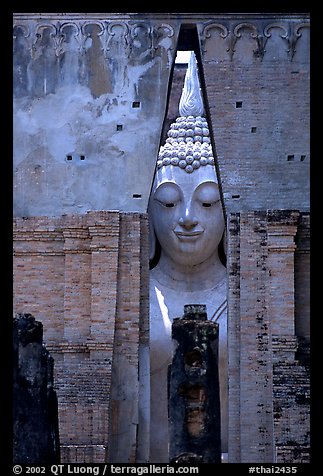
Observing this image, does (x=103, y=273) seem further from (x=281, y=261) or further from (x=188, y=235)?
(x=188, y=235)

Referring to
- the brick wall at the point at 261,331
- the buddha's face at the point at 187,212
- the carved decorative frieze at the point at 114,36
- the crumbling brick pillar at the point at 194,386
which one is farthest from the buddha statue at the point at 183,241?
the crumbling brick pillar at the point at 194,386

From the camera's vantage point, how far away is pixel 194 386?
25672 mm

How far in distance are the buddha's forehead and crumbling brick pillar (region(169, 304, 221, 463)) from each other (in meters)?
5.45

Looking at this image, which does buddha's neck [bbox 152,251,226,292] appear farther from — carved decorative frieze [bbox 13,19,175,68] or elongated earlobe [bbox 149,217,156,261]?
carved decorative frieze [bbox 13,19,175,68]

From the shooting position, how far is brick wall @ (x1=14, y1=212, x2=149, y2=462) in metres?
28.4

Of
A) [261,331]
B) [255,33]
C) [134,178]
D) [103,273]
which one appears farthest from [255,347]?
[255,33]

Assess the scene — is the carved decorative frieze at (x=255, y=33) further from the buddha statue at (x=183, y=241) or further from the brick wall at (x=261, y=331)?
the brick wall at (x=261, y=331)

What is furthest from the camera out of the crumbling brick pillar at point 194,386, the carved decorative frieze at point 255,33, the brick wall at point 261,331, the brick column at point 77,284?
the carved decorative frieze at point 255,33

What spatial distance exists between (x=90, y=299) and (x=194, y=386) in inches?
143

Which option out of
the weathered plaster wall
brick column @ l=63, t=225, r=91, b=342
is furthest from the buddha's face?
brick column @ l=63, t=225, r=91, b=342

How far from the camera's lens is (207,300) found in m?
31.2

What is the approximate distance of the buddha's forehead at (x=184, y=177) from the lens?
3095 cm

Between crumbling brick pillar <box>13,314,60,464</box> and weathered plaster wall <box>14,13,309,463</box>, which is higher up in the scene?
weathered plaster wall <box>14,13,309,463</box>

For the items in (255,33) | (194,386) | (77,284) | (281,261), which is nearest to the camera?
(194,386)
